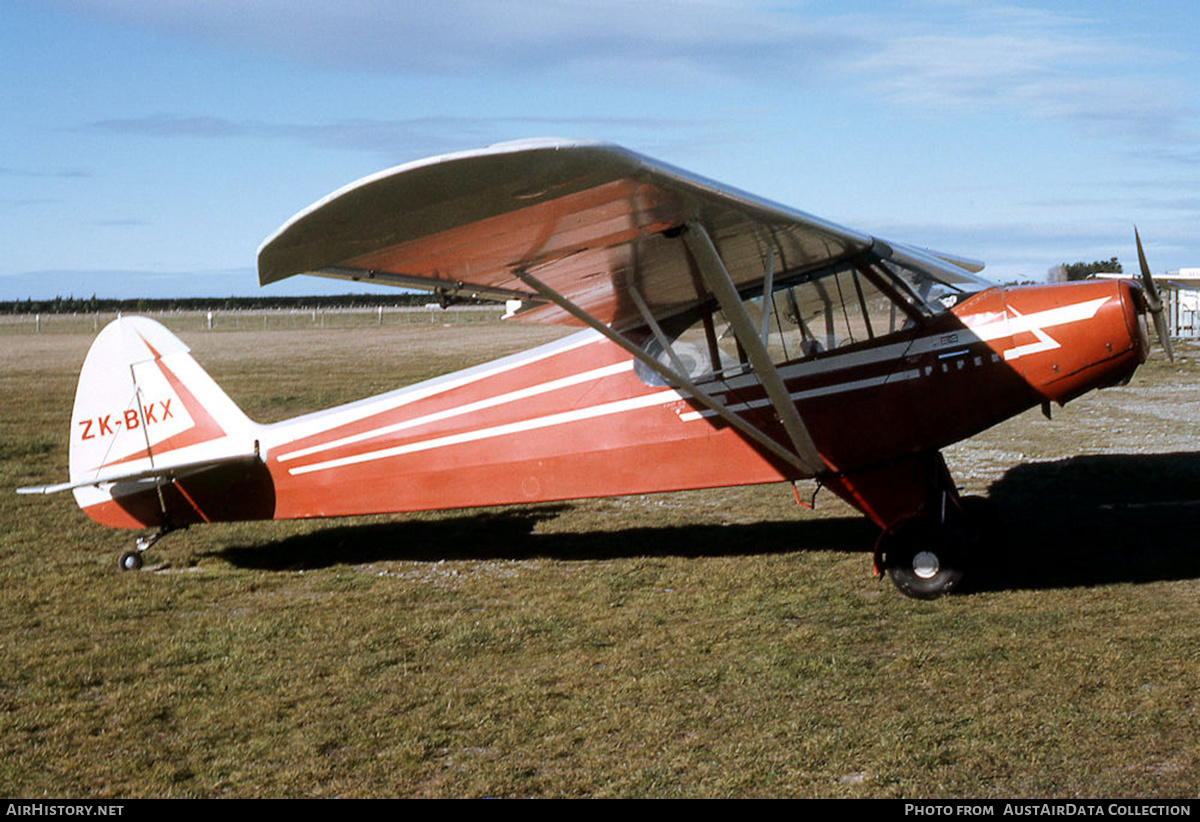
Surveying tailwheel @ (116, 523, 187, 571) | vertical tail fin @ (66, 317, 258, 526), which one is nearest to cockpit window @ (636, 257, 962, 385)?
vertical tail fin @ (66, 317, 258, 526)

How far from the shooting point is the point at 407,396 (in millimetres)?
7902

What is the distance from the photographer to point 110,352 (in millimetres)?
8273

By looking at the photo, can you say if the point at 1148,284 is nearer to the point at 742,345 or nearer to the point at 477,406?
the point at 742,345

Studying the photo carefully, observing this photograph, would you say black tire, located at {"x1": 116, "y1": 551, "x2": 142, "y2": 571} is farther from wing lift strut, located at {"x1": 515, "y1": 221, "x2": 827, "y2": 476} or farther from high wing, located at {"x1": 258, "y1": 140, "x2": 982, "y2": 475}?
wing lift strut, located at {"x1": 515, "y1": 221, "x2": 827, "y2": 476}

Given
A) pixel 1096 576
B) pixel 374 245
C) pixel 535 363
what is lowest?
pixel 1096 576

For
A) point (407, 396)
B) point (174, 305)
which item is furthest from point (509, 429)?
point (174, 305)

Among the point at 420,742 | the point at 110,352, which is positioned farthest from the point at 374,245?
the point at 110,352

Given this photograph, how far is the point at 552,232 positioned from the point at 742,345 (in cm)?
180

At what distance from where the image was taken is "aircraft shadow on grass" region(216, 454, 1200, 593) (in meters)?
7.13

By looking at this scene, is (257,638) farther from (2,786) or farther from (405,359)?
(405,359)

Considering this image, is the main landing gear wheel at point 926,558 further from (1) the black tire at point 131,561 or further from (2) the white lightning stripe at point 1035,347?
(1) the black tire at point 131,561

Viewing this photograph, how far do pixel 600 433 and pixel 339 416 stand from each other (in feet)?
6.90

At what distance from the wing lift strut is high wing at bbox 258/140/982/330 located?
115 mm

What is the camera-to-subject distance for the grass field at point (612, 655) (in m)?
4.28
